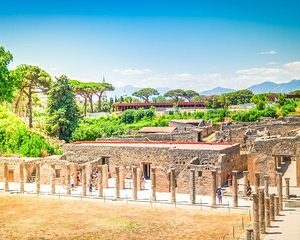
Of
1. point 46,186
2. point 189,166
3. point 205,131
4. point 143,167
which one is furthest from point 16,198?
point 205,131

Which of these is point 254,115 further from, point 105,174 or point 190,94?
point 190,94

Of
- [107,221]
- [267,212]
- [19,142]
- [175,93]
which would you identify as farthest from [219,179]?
[175,93]

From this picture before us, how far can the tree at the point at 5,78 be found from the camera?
1908 inches

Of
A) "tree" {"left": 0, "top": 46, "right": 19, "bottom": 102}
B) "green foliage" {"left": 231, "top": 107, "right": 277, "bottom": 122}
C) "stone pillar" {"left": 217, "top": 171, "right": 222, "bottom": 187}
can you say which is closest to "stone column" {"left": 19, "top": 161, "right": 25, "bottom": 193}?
"stone pillar" {"left": 217, "top": 171, "right": 222, "bottom": 187}

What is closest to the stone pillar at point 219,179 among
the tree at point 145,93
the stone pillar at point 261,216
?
the stone pillar at point 261,216

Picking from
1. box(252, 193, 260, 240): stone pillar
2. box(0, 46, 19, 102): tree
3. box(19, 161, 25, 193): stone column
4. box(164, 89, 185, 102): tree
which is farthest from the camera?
box(164, 89, 185, 102): tree

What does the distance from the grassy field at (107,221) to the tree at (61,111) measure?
27.2 m

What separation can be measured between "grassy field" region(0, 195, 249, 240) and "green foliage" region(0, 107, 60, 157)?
1424cm

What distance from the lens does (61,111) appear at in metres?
58.1

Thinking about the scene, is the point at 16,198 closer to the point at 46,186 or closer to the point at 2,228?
the point at 46,186

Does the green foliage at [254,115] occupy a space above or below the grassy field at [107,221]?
above

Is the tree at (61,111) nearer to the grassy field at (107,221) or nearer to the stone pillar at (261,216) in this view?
the grassy field at (107,221)

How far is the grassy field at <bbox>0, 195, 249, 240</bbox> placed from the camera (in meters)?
23.7

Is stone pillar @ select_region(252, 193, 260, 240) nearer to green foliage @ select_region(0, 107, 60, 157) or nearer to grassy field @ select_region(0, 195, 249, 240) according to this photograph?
grassy field @ select_region(0, 195, 249, 240)
